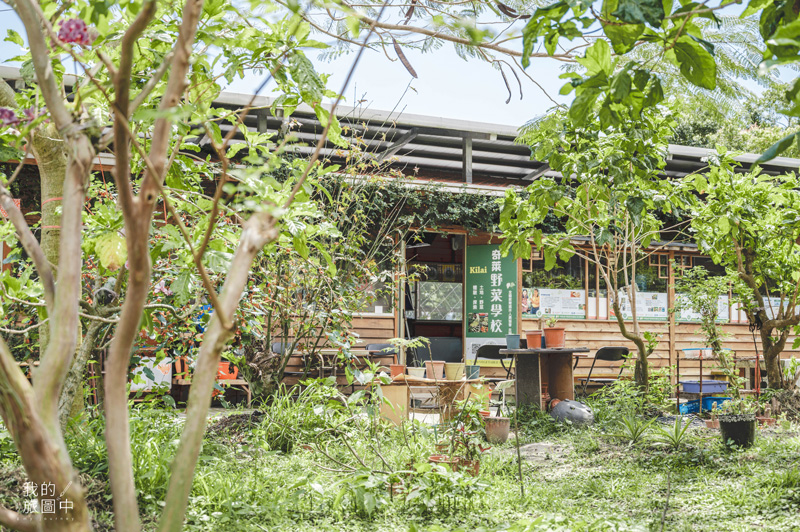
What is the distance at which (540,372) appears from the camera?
24.0ft

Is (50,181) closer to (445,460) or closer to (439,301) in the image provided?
(445,460)

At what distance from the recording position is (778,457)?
13.8ft

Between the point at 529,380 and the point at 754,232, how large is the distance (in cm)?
280

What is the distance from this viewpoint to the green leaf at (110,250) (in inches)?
76.1

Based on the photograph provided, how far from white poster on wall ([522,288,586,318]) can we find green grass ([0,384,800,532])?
16.5 feet

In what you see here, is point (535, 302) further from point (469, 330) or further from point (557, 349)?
point (557, 349)

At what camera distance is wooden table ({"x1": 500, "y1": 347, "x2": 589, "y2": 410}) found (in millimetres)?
6961

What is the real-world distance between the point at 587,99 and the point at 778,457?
3.78m

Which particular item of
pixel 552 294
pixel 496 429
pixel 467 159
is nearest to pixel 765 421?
pixel 496 429

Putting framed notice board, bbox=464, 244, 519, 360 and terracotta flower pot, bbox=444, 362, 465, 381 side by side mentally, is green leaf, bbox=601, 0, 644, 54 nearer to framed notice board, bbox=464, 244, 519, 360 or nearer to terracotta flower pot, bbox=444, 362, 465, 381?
terracotta flower pot, bbox=444, 362, 465, 381

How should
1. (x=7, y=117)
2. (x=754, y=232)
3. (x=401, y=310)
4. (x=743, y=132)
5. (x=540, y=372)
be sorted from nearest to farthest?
(x=7, y=117) < (x=754, y=232) < (x=540, y=372) < (x=401, y=310) < (x=743, y=132)

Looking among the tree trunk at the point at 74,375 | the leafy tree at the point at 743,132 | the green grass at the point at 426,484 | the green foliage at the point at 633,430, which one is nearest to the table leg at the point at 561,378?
the green foliage at the point at 633,430

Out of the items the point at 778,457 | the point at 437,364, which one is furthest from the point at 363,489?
the point at 437,364

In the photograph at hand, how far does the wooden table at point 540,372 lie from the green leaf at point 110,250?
17.4 ft
